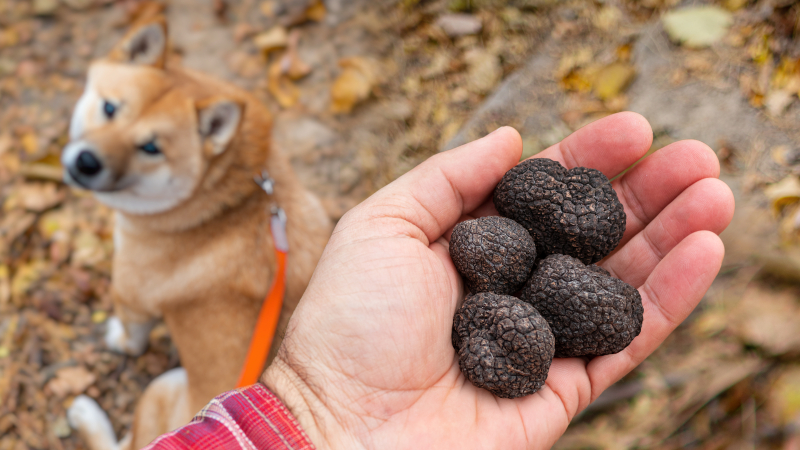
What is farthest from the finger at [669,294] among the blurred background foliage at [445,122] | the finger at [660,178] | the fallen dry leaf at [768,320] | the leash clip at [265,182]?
the leash clip at [265,182]

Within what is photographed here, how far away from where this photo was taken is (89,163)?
3.20 m

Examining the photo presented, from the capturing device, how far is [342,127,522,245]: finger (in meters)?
2.61

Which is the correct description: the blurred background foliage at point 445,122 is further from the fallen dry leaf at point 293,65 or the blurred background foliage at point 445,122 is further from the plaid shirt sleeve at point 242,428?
the plaid shirt sleeve at point 242,428

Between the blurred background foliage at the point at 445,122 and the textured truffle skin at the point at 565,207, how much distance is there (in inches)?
46.3

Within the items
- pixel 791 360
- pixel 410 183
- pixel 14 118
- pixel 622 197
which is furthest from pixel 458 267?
pixel 14 118

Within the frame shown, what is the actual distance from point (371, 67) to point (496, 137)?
2.91 m

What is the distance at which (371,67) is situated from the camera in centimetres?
520

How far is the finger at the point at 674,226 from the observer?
8.35ft

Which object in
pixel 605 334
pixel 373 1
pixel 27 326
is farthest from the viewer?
pixel 373 1

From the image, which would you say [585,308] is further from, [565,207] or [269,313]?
[269,313]

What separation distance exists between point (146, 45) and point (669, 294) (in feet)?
12.5

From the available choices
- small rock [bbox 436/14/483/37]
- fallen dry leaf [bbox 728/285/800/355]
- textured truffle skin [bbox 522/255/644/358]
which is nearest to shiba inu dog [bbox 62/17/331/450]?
textured truffle skin [bbox 522/255/644/358]

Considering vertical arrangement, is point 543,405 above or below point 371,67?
below

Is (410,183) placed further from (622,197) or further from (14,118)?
(14,118)
